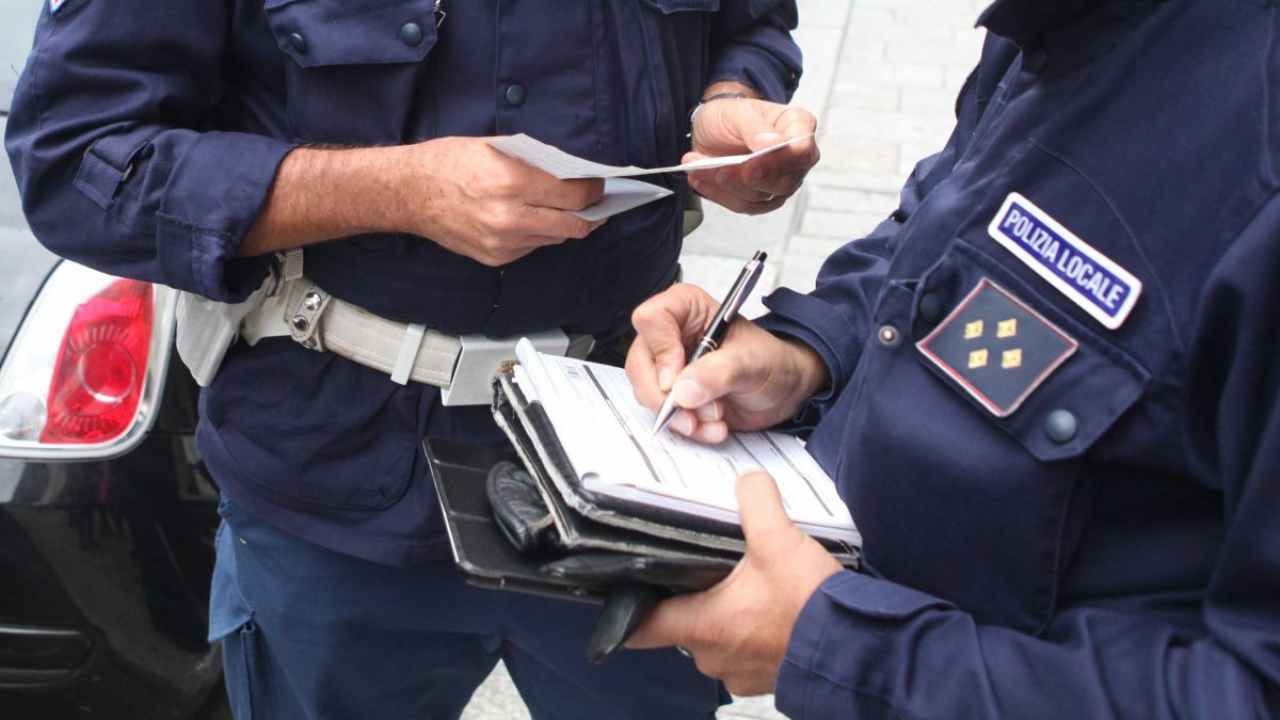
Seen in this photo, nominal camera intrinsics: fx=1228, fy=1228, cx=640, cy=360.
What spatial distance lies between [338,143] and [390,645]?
2.34 feet

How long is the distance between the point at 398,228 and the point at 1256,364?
0.91m

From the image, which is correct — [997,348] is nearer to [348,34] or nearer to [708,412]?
[708,412]

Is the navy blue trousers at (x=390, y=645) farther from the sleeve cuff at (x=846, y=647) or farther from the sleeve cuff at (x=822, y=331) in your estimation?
the sleeve cuff at (x=846, y=647)

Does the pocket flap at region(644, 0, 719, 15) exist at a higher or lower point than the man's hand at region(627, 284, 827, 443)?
higher

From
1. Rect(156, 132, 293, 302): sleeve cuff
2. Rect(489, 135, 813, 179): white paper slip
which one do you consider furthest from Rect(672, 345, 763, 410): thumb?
Rect(156, 132, 293, 302): sleeve cuff

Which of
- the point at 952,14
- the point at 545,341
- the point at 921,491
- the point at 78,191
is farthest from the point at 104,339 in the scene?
the point at 952,14

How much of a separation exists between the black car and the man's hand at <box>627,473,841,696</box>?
1.32 metres

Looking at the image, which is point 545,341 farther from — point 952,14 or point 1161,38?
point 952,14

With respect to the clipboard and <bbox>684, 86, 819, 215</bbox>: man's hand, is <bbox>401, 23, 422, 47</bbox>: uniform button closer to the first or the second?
<bbox>684, 86, 819, 215</bbox>: man's hand

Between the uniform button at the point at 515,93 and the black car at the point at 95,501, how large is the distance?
1.07 metres

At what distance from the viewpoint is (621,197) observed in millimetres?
1390

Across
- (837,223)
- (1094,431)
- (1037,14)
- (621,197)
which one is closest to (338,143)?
(621,197)

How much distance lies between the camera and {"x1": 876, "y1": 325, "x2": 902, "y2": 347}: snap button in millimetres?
1118

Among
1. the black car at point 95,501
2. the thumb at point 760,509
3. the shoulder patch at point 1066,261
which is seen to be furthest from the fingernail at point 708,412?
the black car at point 95,501
